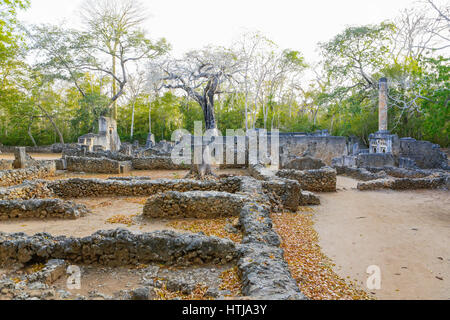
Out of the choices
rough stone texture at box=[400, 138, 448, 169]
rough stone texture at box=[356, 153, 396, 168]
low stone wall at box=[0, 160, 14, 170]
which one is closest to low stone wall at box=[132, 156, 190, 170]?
low stone wall at box=[0, 160, 14, 170]

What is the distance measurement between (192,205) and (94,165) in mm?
11240

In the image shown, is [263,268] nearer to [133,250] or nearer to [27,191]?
[133,250]

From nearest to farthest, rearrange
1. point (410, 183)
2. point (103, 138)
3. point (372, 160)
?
point (410, 183), point (372, 160), point (103, 138)

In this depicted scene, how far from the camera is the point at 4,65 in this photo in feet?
93.3

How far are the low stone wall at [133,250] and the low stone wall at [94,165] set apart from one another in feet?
39.6

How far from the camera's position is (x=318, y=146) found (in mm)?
23453

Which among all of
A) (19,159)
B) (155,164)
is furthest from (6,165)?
(155,164)

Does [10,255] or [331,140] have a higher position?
[331,140]

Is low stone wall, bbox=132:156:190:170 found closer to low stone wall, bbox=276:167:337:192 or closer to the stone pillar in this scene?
the stone pillar

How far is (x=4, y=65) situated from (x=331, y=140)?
3346cm

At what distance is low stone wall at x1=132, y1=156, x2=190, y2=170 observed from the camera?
1770cm
